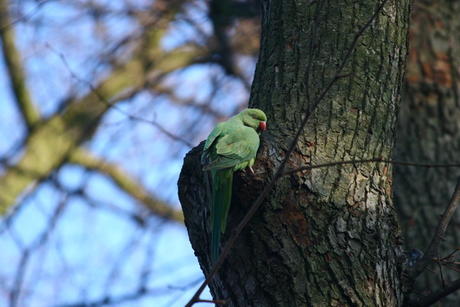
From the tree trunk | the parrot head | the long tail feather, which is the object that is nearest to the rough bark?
the tree trunk

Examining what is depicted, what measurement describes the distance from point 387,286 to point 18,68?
Answer: 19.1ft

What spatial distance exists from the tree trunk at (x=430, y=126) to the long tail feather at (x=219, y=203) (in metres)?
2.27

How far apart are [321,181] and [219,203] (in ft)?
1.32

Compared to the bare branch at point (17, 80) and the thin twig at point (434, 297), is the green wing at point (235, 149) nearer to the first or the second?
the thin twig at point (434, 297)

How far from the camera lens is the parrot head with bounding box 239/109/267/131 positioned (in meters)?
2.73

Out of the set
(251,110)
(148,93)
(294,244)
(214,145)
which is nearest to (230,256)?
(294,244)

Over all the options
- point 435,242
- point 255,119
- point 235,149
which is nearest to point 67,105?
point 255,119

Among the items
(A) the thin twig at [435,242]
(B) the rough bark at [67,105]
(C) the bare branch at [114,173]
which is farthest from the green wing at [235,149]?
(C) the bare branch at [114,173]

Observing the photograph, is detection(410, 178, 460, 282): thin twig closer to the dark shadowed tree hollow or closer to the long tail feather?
the dark shadowed tree hollow

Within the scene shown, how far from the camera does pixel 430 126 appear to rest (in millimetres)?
4645

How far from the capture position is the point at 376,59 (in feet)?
9.36

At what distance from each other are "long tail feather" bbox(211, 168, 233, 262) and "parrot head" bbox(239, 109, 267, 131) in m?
0.37

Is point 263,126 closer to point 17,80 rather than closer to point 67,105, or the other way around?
point 67,105

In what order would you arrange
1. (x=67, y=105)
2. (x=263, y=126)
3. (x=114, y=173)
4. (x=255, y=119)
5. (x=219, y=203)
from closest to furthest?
(x=219, y=203)
(x=263, y=126)
(x=255, y=119)
(x=67, y=105)
(x=114, y=173)
